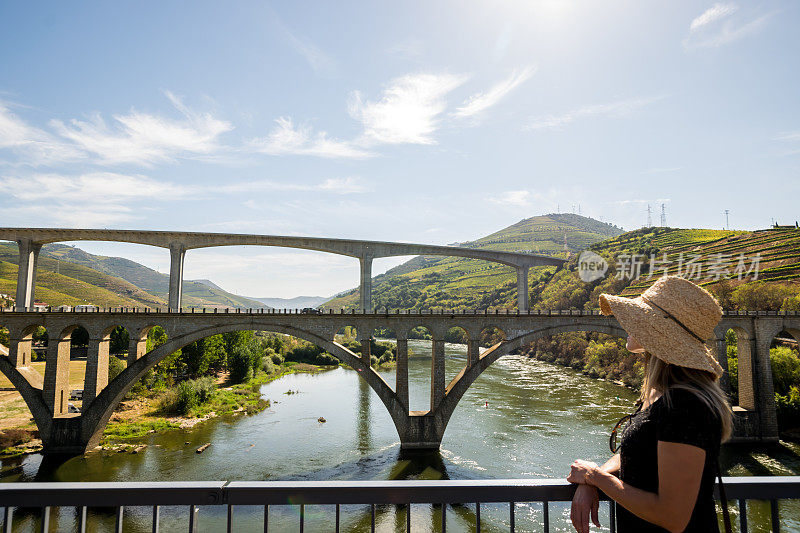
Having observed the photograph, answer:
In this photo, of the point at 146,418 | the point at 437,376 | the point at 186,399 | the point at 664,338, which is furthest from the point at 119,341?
the point at 664,338

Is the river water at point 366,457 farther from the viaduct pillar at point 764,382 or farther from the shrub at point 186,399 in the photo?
the shrub at point 186,399

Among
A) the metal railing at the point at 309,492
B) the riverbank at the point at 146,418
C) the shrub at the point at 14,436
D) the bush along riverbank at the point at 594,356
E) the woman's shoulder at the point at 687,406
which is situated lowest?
the riverbank at the point at 146,418

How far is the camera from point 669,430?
6.22ft

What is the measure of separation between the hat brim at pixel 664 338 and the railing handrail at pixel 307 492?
0.80m

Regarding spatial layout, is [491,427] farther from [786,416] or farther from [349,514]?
[786,416]

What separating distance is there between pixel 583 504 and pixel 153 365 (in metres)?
26.6

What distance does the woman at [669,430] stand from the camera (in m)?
1.87

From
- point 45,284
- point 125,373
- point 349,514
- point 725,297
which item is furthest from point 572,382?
point 45,284

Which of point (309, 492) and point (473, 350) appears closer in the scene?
point (309, 492)

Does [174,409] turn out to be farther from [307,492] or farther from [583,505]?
[583,505]

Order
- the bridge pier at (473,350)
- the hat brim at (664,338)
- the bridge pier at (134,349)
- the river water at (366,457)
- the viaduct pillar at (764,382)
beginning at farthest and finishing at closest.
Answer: the bridge pier at (473,350), the viaduct pillar at (764,382), the bridge pier at (134,349), the river water at (366,457), the hat brim at (664,338)

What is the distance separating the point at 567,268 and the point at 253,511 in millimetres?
69393

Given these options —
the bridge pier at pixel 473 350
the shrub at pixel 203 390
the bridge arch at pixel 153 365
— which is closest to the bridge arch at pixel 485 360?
the bridge pier at pixel 473 350

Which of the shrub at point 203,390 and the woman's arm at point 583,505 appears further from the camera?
the shrub at point 203,390
